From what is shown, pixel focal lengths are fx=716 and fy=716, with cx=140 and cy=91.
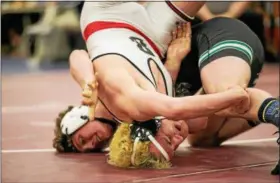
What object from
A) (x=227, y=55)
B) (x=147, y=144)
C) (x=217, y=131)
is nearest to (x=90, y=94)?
(x=147, y=144)

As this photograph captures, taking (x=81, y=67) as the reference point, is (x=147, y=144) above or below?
below

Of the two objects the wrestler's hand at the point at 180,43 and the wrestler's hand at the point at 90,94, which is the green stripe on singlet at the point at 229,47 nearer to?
the wrestler's hand at the point at 180,43

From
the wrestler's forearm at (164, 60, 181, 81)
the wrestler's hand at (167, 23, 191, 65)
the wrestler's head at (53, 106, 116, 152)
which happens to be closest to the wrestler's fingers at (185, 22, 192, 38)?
the wrestler's hand at (167, 23, 191, 65)

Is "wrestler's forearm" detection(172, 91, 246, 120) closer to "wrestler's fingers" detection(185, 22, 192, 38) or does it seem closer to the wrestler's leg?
the wrestler's leg

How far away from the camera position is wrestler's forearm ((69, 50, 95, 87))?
2087mm

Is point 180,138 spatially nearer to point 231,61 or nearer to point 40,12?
point 231,61

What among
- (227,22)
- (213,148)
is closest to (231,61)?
(227,22)

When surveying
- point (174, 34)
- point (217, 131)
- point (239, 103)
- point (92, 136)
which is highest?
point (174, 34)

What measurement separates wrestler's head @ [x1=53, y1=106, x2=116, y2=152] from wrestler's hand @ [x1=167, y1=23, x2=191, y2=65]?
301 millimetres

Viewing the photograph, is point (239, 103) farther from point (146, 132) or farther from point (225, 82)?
point (146, 132)

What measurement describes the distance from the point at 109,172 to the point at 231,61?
509 millimetres

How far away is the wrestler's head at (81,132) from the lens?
7.47 feet

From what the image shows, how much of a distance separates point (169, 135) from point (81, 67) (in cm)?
34

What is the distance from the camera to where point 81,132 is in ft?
7.55
